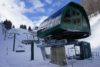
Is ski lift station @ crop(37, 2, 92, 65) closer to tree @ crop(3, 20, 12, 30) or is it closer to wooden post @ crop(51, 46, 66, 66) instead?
wooden post @ crop(51, 46, 66, 66)

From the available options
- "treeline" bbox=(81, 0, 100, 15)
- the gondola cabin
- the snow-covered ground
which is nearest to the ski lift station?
Result: the gondola cabin

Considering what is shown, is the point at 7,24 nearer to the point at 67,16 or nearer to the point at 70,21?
the point at 67,16

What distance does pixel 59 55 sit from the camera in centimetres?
2317

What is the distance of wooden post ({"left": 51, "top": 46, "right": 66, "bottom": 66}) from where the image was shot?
74.3 ft

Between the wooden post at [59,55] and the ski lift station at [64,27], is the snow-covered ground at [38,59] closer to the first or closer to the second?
the wooden post at [59,55]

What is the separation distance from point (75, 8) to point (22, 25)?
374 ft

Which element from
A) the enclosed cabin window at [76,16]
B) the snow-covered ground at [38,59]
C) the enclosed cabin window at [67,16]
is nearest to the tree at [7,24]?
the snow-covered ground at [38,59]

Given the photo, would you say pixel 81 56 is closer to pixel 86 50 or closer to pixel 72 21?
pixel 86 50

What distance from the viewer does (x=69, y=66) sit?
21.1m

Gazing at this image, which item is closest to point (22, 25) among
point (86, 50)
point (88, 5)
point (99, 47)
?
point (88, 5)

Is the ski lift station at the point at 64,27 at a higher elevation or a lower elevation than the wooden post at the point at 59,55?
higher

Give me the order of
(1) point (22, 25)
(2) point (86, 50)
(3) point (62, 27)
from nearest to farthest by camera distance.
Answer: (3) point (62, 27) < (2) point (86, 50) < (1) point (22, 25)

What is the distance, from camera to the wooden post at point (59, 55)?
22.7 metres

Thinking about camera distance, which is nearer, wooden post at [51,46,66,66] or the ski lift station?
the ski lift station
